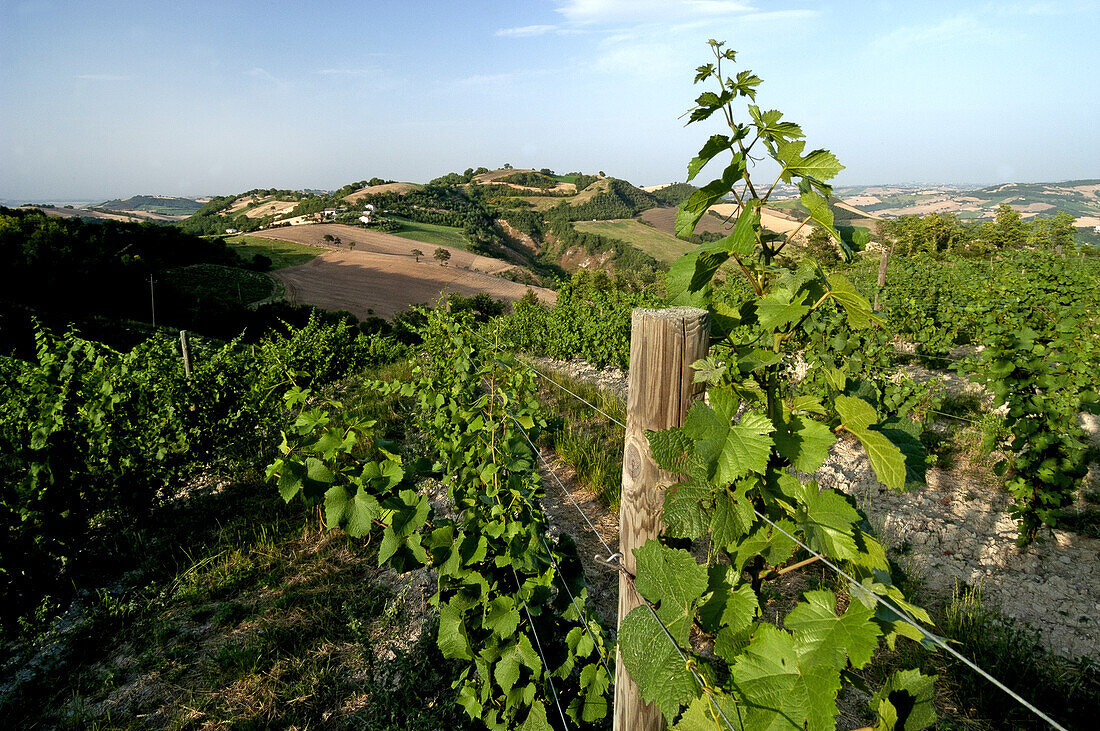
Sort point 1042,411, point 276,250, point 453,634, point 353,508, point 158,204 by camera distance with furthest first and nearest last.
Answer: point 158,204 < point 276,250 < point 1042,411 < point 453,634 < point 353,508

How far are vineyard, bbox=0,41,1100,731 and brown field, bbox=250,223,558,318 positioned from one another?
29.1m

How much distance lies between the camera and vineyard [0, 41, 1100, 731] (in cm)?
113

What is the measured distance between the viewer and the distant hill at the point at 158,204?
105656mm

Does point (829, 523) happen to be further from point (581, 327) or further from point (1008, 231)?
point (1008, 231)

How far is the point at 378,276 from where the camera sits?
44.1 m

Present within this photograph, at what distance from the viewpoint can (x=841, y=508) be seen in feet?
3.67

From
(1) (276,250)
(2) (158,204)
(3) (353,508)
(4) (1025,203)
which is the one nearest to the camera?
(3) (353,508)

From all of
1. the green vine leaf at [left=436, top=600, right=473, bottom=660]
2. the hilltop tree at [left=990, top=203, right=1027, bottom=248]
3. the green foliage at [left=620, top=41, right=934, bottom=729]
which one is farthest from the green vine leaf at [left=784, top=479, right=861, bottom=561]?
the hilltop tree at [left=990, top=203, right=1027, bottom=248]

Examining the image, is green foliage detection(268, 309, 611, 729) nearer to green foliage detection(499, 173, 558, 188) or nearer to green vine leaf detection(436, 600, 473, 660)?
green vine leaf detection(436, 600, 473, 660)

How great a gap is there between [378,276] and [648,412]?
46.4m

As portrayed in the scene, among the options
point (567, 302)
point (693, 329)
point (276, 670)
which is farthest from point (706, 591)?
point (567, 302)

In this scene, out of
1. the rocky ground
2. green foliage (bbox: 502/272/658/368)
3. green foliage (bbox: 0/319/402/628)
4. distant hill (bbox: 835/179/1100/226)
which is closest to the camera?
the rocky ground

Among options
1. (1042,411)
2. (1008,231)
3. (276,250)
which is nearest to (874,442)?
(1042,411)

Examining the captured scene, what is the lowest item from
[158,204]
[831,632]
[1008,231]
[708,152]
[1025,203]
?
[831,632]
